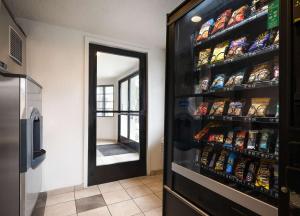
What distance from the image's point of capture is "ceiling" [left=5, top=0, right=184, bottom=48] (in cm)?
208

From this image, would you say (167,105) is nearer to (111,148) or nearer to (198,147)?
(198,147)

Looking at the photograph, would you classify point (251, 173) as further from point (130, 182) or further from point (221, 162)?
point (130, 182)

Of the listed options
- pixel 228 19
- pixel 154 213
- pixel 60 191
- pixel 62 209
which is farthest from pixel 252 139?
pixel 60 191

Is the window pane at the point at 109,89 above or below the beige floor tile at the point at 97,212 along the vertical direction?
above

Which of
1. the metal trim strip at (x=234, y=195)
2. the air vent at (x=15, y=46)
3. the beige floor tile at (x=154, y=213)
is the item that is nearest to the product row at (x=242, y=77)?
the metal trim strip at (x=234, y=195)

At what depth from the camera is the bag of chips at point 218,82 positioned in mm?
1414

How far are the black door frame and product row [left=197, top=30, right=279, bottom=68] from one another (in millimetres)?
1818

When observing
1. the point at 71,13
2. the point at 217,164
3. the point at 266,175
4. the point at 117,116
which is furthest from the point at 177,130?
the point at 71,13

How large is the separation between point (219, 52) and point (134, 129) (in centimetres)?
225

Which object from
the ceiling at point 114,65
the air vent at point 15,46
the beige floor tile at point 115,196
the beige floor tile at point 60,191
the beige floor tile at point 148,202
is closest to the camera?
the air vent at point 15,46

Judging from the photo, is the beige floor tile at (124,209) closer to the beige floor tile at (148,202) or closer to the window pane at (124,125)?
the beige floor tile at (148,202)

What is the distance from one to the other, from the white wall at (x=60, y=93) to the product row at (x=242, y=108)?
191 centimetres

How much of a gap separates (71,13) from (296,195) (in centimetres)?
270

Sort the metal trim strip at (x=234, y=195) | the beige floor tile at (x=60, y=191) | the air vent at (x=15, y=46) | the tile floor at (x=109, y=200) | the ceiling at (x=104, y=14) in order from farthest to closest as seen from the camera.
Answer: the beige floor tile at (x=60, y=191) < the tile floor at (x=109, y=200) < the ceiling at (x=104, y=14) < the air vent at (x=15, y=46) < the metal trim strip at (x=234, y=195)
